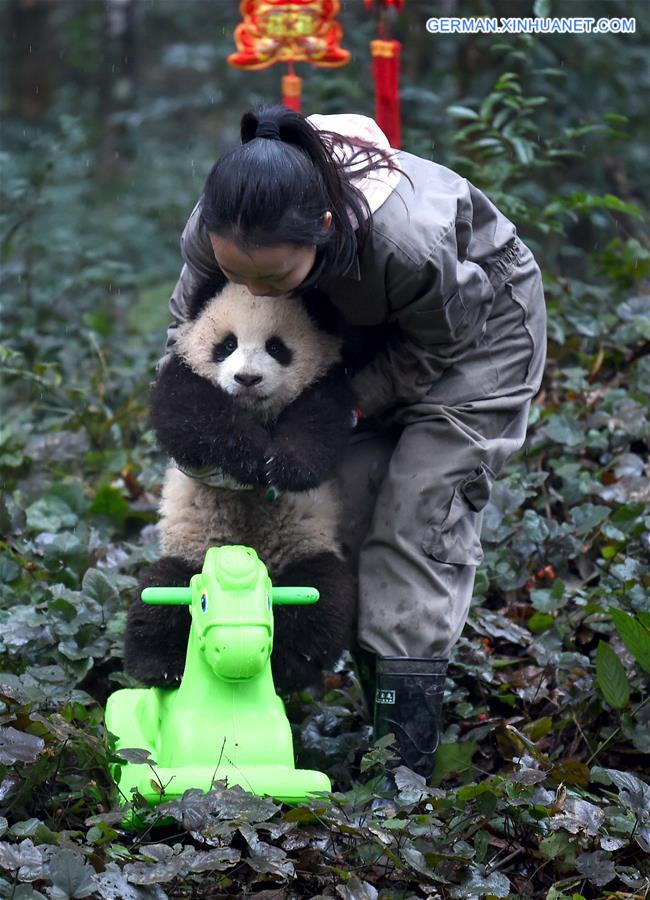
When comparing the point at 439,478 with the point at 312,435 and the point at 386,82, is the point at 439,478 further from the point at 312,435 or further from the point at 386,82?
the point at 386,82

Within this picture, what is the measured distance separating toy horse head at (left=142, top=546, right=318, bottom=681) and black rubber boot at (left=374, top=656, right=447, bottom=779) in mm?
307

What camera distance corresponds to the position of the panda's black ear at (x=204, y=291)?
2824 mm

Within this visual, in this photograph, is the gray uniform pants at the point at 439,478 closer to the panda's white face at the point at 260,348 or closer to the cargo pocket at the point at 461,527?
the cargo pocket at the point at 461,527

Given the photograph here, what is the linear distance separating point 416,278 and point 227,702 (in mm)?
956

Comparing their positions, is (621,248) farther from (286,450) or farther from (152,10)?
(152,10)

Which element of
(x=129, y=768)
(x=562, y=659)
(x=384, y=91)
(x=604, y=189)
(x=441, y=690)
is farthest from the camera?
(x=604, y=189)

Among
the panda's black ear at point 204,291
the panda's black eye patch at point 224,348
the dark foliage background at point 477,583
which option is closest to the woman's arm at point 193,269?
the panda's black ear at point 204,291

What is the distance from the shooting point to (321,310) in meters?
2.79

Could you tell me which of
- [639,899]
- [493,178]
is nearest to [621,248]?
[493,178]

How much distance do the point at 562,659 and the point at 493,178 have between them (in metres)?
2.36

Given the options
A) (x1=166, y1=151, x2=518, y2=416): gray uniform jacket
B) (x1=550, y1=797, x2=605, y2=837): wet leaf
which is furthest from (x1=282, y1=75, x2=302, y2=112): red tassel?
(x1=550, y1=797, x2=605, y2=837): wet leaf

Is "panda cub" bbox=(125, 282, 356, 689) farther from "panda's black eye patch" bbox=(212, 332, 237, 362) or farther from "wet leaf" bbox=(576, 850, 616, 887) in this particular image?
"wet leaf" bbox=(576, 850, 616, 887)

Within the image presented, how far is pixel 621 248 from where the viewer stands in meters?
5.15

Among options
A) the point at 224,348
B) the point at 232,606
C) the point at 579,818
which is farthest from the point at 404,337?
the point at 579,818
